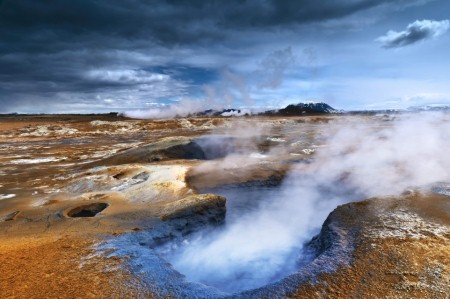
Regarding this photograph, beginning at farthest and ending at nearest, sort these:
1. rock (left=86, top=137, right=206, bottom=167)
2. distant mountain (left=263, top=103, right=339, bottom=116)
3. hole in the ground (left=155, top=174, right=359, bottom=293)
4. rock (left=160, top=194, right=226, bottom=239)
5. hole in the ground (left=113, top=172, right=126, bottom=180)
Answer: distant mountain (left=263, top=103, right=339, bottom=116), rock (left=86, top=137, right=206, bottom=167), hole in the ground (left=113, top=172, right=126, bottom=180), rock (left=160, top=194, right=226, bottom=239), hole in the ground (left=155, top=174, right=359, bottom=293)

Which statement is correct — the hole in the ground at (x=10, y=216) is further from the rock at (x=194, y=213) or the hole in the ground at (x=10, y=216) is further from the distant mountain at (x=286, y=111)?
the distant mountain at (x=286, y=111)

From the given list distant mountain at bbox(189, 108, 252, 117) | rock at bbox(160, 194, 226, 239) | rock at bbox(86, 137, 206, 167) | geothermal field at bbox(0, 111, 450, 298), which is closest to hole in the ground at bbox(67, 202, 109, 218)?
geothermal field at bbox(0, 111, 450, 298)

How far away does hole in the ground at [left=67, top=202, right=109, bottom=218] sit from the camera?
347 inches

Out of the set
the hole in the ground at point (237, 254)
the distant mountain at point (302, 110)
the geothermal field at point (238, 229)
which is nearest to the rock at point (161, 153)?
the geothermal field at point (238, 229)

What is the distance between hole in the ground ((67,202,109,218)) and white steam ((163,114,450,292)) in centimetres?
335

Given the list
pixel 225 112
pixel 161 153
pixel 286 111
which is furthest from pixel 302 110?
pixel 161 153

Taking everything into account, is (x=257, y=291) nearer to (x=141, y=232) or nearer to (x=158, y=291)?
(x=158, y=291)

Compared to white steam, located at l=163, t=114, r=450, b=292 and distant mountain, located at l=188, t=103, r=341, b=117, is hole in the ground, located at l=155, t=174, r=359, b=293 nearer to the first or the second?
white steam, located at l=163, t=114, r=450, b=292

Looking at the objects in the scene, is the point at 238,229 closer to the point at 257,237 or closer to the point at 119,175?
the point at 257,237

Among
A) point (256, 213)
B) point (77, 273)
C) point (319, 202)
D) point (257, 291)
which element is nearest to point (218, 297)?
point (257, 291)

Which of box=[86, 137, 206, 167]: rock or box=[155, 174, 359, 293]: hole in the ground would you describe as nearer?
box=[155, 174, 359, 293]: hole in the ground

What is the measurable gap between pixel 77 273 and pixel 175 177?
6327 mm

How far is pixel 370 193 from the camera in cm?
914

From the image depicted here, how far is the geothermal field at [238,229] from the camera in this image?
175 inches
